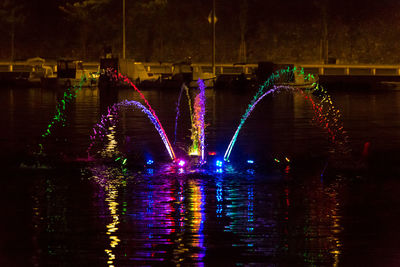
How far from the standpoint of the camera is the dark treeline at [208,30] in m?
92.8

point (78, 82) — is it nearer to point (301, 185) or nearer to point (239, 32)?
point (239, 32)

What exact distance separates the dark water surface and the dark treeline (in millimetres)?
67984

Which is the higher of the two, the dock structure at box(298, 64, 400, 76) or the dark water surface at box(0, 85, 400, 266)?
the dock structure at box(298, 64, 400, 76)

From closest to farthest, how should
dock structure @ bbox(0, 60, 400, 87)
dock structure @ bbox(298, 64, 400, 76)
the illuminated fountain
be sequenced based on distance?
the illuminated fountain, dock structure @ bbox(0, 60, 400, 87), dock structure @ bbox(298, 64, 400, 76)

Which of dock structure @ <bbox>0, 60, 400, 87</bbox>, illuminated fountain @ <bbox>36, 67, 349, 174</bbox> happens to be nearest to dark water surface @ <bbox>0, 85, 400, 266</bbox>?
illuminated fountain @ <bbox>36, 67, 349, 174</bbox>

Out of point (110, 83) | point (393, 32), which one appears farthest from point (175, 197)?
point (393, 32)

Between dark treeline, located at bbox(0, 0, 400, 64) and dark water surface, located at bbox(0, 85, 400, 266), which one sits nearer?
dark water surface, located at bbox(0, 85, 400, 266)

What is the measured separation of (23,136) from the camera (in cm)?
2461

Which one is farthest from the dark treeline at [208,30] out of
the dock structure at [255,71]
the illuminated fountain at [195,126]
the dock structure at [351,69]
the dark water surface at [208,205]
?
the dark water surface at [208,205]

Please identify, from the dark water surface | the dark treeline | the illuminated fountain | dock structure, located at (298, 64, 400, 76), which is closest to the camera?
the dark water surface

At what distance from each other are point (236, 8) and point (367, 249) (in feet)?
306

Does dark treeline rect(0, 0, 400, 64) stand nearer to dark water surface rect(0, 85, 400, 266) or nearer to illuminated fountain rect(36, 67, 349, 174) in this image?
illuminated fountain rect(36, 67, 349, 174)

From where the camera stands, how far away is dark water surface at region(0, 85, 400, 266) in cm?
1056

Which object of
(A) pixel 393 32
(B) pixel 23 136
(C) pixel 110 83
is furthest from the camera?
(A) pixel 393 32
